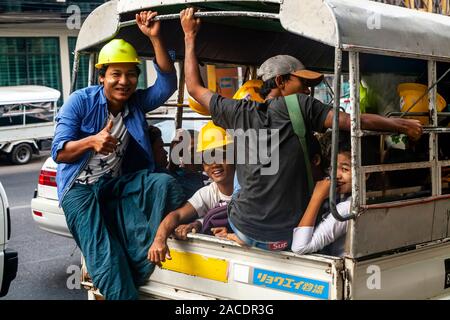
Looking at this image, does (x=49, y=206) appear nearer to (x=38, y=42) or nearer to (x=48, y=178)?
(x=48, y=178)

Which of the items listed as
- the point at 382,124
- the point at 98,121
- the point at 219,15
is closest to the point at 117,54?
the point at 98,121

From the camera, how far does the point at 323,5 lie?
3.08 metres

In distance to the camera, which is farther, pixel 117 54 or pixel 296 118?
pixel 117 54

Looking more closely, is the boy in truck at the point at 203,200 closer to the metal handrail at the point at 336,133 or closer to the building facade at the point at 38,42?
the metal handrail at the point at 336,133

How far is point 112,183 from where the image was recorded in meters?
3.95

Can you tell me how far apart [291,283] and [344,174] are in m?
0.70

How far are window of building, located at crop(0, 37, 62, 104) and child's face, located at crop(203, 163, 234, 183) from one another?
16.7 meters

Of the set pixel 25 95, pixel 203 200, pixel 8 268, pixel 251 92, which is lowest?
pixel 8 268

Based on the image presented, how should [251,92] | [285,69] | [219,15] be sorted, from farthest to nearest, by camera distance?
[251,92] < [285,69] < [219,15]

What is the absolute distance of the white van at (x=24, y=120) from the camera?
14.5m

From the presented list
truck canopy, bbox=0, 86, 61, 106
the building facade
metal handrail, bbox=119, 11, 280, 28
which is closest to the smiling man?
metal handrail, bbox=119, 11, 280, 28

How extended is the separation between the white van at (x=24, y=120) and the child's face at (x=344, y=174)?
12058 mm

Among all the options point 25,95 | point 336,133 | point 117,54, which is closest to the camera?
point 336,133
